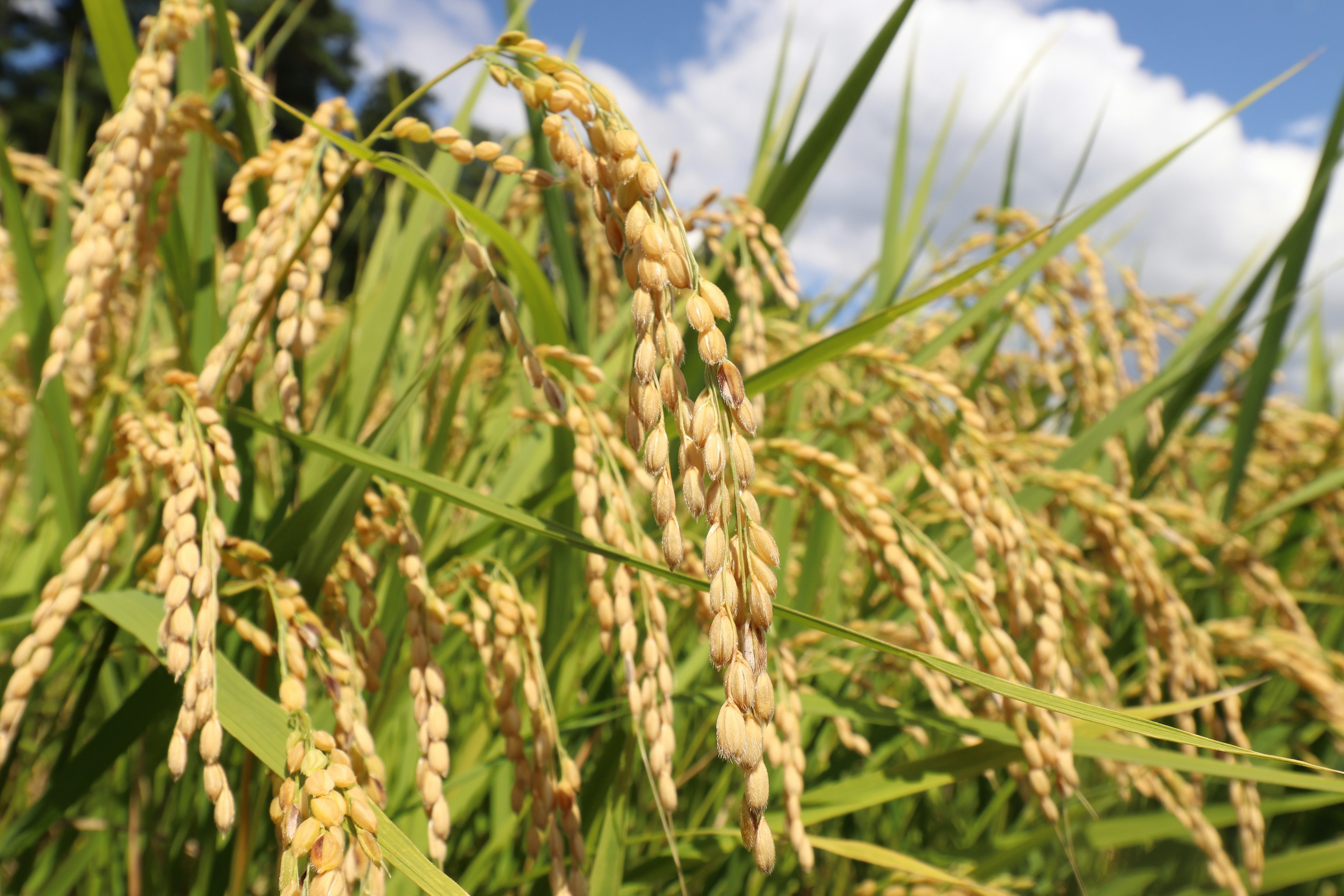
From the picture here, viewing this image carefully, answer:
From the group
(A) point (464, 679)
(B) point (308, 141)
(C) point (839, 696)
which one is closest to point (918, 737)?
(C) point (839, 696)

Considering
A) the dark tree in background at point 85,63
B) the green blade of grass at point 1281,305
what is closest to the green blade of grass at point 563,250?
the green blade of grass at point 1281,305

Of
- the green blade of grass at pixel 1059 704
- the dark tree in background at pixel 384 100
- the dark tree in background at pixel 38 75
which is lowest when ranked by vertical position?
the green blade of grass at pixel 1059 704

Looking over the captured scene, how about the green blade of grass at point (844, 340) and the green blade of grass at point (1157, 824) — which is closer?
the green blade of grass at point (844, 340)

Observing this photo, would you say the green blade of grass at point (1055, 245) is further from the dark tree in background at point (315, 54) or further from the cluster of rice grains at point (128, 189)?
the dark tree in background at point (315, 54)

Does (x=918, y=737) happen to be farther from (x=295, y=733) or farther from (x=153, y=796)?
(x=153, y=796)

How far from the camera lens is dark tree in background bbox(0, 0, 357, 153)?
2594 cm

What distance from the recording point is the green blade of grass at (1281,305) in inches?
66.8

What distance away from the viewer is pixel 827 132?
49.3 inches

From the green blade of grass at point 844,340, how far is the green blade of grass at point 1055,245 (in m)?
0.48

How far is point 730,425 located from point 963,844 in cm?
177

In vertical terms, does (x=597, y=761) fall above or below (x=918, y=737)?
below

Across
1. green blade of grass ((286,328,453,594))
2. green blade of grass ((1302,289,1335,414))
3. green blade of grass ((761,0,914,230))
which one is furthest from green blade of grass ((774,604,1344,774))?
green blade of grass ((1302,289,1335,414))

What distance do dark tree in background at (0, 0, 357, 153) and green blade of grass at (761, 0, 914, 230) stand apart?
82.9ft

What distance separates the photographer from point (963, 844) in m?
1.89
